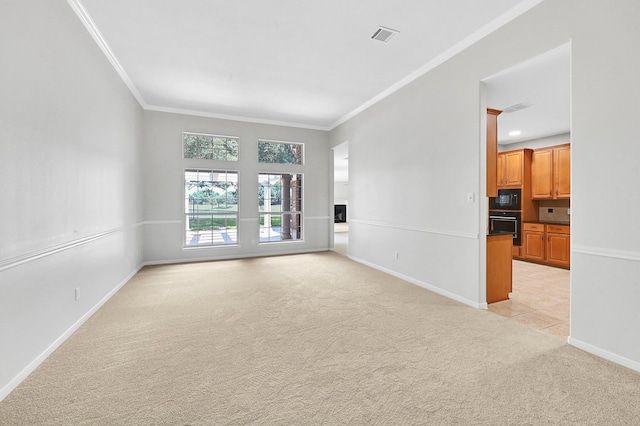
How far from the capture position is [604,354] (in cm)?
219

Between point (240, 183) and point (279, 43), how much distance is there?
3.44 metres

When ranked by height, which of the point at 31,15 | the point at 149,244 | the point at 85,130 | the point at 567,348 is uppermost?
the point at 31,15

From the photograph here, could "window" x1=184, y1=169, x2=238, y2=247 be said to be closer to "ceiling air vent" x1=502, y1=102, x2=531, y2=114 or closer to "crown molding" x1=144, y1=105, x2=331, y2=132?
"crown molding" x1=144, y1=105, x2=331, y2=132

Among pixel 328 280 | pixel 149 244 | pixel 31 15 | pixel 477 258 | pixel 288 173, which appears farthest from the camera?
pixel 288 173

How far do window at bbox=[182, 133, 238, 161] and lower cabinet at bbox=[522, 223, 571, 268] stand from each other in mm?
6440

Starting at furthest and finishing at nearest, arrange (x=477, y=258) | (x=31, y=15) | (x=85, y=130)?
(x=477, y=258) → (x=85, y=130) → (x=31, y=15)

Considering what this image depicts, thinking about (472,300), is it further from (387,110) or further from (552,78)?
(387,110)

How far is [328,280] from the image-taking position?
442 cm

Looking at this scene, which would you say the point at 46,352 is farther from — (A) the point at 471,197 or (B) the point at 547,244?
(B) the point at 547,244

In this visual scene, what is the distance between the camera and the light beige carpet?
1607 millimetres

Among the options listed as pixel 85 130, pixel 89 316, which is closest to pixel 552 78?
pixel 85 130

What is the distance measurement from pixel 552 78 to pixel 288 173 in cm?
490

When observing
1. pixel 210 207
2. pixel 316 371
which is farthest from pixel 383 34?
pixel 210 207

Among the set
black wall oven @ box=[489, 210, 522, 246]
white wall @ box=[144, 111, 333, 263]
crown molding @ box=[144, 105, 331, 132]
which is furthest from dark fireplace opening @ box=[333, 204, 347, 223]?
black wall oven @ box=[489, 210, 522, 246]
